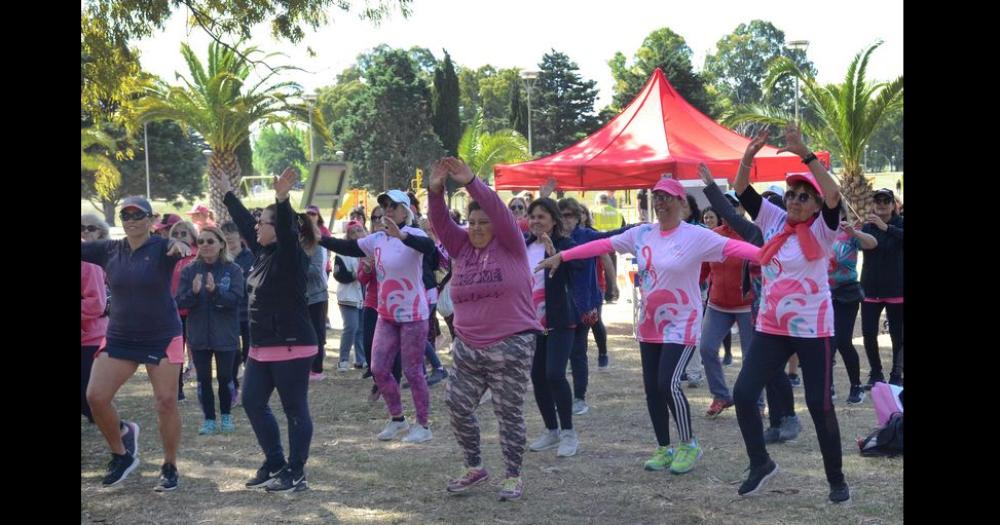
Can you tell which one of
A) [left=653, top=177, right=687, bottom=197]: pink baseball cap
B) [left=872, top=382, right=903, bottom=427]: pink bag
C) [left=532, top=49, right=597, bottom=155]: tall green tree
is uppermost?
[left=532, top=49, right=597, bottom=155]: tall green tree

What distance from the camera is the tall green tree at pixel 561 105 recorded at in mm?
64562

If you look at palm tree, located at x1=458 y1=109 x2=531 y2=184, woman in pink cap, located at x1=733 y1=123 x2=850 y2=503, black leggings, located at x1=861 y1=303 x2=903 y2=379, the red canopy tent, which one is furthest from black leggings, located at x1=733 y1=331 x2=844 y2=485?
palm tree, located at x1=458 y1=109 x2=531 y2=184

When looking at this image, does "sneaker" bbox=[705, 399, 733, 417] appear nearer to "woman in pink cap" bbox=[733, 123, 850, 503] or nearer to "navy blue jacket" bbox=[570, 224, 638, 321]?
"navy blue jacket" bbox=[570, 224, 638, 321]

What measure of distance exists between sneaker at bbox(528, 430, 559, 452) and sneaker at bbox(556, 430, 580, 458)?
0.54 feet

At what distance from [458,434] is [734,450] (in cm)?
228

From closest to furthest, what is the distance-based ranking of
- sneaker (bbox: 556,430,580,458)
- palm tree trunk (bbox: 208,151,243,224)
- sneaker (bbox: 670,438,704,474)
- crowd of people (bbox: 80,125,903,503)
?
crowd of people (bbox: 80,125,903,503) < sneaker (bbox: 670,438,704,474) < sneaker (bbox: 556,430,580,458) < palm tree trunk (bbox: 208,151,243,224)

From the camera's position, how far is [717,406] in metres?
9.10

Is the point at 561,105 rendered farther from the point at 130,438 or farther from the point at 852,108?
the point at 130,438

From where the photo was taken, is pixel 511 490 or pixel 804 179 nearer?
pixel 804 179

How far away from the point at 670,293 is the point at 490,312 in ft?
4.27

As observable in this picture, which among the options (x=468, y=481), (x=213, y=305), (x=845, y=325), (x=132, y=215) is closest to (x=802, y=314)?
(x=468, y=481)

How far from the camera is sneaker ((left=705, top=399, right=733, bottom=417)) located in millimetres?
9062

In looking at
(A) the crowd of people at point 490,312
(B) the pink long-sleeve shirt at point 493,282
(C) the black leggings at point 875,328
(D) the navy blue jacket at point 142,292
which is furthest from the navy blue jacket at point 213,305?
(C) the black leggings at point 875,328
